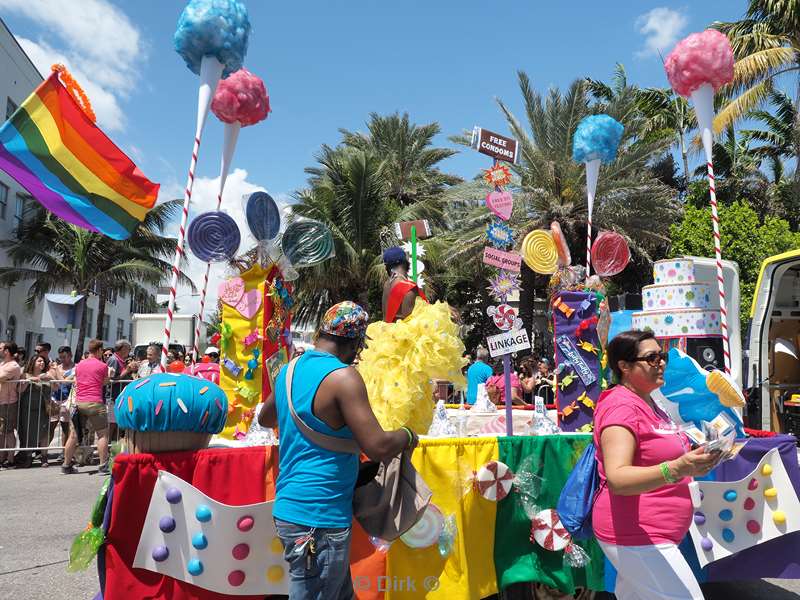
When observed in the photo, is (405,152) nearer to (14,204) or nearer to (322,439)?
(14,204)

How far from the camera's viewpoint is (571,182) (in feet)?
57.6

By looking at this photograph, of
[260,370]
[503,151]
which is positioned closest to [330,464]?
[260,370]

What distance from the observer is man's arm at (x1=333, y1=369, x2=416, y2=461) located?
242 cm

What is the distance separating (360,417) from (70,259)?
27.4 m

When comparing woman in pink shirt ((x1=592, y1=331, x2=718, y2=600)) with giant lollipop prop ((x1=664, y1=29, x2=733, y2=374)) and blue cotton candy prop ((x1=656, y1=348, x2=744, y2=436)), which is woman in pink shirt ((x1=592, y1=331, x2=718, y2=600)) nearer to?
blue cotton candy prop ((x1=656, y1=348, x2=744, y2=436))

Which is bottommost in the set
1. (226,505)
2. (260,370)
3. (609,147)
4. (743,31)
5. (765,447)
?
(226,505)

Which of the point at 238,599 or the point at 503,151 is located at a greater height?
the point at 503,151

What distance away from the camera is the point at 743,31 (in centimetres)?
1984

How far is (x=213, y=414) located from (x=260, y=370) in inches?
53.9

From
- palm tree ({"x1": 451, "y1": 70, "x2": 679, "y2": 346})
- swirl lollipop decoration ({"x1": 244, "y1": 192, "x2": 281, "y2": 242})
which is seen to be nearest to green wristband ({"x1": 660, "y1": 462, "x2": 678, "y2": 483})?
swirl lollipop decoration ({"x1": 244, "y1": 192, "x2": 281, "y2": 242})

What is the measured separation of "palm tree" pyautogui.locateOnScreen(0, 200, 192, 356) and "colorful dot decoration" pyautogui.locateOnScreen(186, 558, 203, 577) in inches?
894

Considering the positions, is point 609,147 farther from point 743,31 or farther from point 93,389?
point 743,31

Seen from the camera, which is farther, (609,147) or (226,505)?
(609,147)

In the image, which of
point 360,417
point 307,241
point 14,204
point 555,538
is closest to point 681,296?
point 555,538
